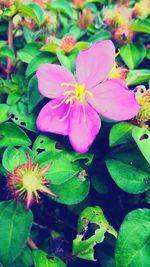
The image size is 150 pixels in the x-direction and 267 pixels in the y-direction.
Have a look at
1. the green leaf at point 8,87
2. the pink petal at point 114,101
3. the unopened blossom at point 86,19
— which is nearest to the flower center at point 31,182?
the pink petal at point 114,101

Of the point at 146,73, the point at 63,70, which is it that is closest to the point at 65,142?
the point at 63,70

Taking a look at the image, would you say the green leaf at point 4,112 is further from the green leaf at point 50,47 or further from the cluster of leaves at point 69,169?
the green leaf at point 50,47

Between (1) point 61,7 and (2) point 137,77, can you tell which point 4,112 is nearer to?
(2) point 137,77

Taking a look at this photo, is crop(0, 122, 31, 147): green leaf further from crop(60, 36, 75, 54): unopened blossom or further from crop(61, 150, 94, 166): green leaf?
crop(60, 36, 75, 54): unopened blossom

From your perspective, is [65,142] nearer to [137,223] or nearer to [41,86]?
[41,86]

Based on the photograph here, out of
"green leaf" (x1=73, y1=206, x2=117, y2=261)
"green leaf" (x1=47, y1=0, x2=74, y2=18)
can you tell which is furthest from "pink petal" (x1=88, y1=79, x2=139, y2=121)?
"green leaf" (x1=47, y1=0, x2=74, y2=18)

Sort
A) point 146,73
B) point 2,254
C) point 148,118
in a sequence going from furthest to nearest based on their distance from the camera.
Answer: point 146,73 < point 148,118 < point 2,254
